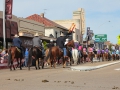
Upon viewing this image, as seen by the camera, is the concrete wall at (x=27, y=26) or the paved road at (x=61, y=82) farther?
the concrete wall at (x=27, y=26)

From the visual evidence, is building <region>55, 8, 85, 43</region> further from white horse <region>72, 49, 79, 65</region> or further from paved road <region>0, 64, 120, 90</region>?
paved road <region>0, 64, 120, 90</region>

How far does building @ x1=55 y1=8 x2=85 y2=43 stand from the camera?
76350mm

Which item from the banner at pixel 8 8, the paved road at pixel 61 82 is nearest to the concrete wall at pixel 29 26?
the banner at pixel 8 8

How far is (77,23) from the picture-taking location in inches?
3236

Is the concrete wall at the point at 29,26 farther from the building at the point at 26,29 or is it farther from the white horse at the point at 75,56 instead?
the white horse at the point at 75,56

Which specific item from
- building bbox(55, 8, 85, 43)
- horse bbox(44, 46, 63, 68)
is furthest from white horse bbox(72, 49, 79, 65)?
building bbox(55, 8, 85, 43)

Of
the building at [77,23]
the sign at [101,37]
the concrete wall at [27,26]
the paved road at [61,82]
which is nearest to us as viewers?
the paved road at [61,82]

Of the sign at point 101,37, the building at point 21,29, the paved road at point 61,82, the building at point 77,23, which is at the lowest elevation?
the paved road at point 61,82

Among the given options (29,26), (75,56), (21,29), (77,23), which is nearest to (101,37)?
(77,23)

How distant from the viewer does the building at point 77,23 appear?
250 ft

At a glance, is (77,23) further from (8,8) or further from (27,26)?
(8,8)

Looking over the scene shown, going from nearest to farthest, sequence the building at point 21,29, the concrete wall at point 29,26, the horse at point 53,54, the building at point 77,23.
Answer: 1. the horse at point 53,54
2. the building at point 21,29
3. the concrete wall at point 29,26
4. the building at point 77,23

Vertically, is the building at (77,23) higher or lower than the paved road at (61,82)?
higher

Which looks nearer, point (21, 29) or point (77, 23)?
point (21, 29)
